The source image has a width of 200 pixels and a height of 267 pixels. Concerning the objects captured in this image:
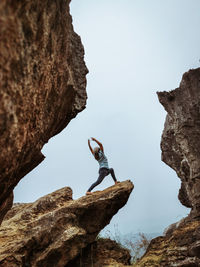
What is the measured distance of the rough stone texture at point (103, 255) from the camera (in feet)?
30.9

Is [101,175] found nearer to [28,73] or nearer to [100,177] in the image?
[100,177]

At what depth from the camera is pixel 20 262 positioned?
7.82 meters

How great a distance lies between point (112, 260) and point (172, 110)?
1002 cm

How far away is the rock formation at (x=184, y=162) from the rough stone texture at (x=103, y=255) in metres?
1.20

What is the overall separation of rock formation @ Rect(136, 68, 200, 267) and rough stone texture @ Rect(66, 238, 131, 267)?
3.94 feet

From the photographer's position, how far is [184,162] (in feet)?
47.6

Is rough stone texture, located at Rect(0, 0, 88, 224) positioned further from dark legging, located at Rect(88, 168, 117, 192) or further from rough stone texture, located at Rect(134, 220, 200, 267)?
rough stone texture, located at Rect(134, 220, 200, 267)

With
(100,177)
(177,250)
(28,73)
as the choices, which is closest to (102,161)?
(100,177)

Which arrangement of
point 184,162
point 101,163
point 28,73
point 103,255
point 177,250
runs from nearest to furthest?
point 28,73
point 177,250
point 103,255
point 101,163
point 184,162

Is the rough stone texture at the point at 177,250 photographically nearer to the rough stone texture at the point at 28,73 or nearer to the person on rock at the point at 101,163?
the person on rock at the point at 101,163

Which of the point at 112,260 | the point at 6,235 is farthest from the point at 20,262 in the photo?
the point at 112,260

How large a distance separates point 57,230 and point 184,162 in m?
9.54

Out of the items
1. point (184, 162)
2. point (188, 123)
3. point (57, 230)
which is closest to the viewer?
point (57, 230)

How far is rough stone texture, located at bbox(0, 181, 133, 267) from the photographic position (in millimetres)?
8227
